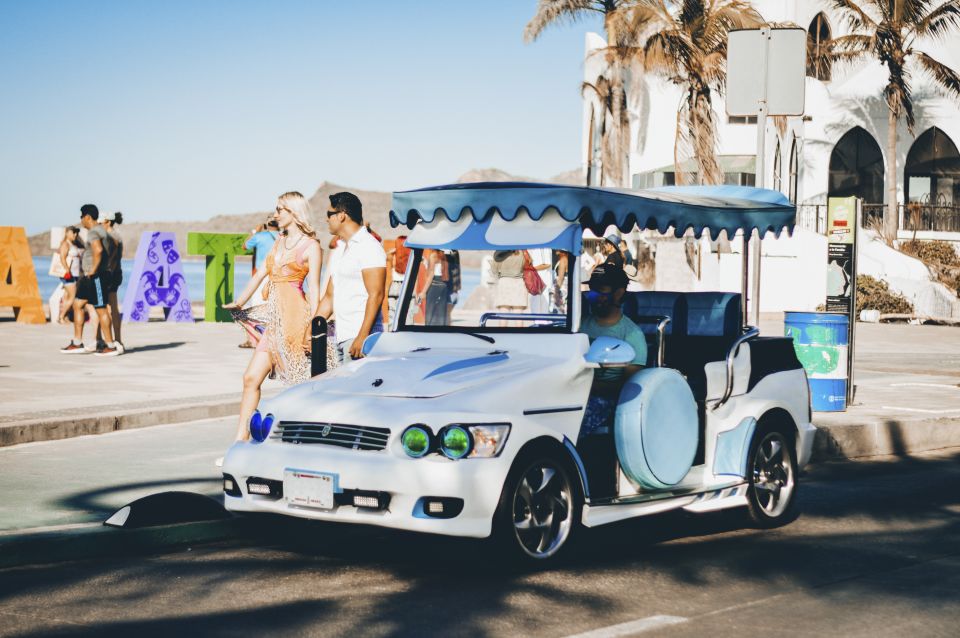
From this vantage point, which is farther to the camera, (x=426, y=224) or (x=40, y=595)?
(x=426, y=224)

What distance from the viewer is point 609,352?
273 inches

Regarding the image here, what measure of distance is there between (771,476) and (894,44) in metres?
35.2

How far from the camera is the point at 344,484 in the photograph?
6238 millimetres

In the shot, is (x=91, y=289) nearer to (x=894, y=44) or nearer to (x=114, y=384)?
(x=114, y=384)

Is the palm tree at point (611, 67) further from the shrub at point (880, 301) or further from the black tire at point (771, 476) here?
the black tire at point (771, 476)

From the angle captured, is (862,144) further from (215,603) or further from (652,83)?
(215,603)

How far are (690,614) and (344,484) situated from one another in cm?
168

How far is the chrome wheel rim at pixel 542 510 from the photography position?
644 centimetres

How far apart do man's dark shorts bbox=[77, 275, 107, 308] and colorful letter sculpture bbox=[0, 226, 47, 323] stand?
8075 mm

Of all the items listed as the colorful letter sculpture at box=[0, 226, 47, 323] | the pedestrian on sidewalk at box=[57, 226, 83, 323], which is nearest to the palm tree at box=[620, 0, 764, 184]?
the colorful letter sculpture at box=[0, 226, 47, 323]

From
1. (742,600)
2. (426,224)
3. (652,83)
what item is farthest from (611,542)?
(652,83)

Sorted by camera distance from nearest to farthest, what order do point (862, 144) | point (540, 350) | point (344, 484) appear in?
point (344, 484) < point (540, 350) < point (862, 144)

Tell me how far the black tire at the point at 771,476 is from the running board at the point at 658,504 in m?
0.15

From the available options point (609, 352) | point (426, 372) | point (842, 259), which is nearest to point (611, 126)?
point (842, 259)
